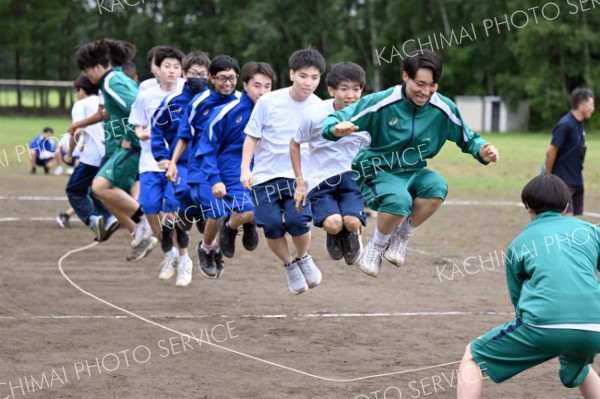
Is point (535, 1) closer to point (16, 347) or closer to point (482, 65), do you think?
point (482, 65)

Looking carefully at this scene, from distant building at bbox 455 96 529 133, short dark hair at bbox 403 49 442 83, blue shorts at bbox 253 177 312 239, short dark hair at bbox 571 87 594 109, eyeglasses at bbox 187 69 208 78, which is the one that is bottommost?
distant building at bbox 455 96 529 133

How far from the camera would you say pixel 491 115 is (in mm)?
58312

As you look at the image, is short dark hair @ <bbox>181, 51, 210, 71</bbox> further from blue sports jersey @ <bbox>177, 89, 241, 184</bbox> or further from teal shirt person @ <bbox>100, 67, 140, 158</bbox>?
teal shirt person @ <bbox>100, 67, 140, 158</bbox>

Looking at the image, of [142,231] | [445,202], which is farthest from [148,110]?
[445,202]

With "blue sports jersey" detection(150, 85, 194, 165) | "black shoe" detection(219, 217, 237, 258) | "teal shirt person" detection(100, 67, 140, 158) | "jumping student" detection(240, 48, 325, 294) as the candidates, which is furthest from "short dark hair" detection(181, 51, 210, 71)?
"jumping student" detection(240, 48, 325, 294)

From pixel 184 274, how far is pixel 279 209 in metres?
3.56

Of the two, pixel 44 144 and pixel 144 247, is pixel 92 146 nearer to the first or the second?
A: pixel 144 247

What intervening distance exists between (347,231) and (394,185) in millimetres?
859

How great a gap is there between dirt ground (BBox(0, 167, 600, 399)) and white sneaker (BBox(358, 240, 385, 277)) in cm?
78

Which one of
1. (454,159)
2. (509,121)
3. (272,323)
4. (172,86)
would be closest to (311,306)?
(272,323)

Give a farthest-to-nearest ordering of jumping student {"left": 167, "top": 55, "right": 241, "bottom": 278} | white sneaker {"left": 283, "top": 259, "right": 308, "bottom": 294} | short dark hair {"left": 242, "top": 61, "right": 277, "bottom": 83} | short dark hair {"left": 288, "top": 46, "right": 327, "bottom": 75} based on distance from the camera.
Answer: jumping student {"left": 167, "top": 55, "right": 241, "bottom": 278} < short dark hair {"left": 242, "top": 61, "right": 277, "bottom": 83} < white sneaker {"left": 283, "top": 259, "right": 308, "bottom": 294} < short dark hair {"left": 288, "top": 46, "right": 327, "bottom": 75}

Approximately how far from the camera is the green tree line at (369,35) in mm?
56219

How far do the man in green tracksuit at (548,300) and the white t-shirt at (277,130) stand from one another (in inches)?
135

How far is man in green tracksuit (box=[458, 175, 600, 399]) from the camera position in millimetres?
5691
